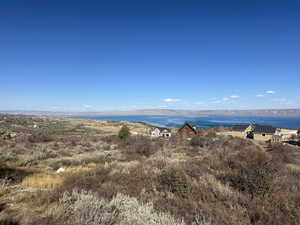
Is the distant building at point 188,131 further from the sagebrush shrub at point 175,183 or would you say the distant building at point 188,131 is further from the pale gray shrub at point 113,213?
the pale gray shrub at point 113,213

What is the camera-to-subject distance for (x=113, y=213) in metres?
3.43

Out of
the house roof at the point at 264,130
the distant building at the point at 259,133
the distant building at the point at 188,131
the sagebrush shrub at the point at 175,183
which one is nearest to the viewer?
the sagebrush shrub at the point at 175,183

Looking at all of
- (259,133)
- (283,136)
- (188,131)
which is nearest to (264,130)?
(259,133)

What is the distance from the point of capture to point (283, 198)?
4.49 m

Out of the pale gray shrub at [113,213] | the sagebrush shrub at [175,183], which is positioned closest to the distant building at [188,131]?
the sagebrush shrub at [175,183]

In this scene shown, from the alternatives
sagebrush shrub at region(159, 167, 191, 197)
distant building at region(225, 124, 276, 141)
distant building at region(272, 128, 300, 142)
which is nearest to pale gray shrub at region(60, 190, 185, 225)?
sagebrush shrub at region(159, 167, 191, 197)

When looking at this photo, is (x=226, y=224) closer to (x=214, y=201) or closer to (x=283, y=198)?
(x=214, y=201)

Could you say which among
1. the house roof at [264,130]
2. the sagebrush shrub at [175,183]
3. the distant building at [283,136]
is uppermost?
the sagebrush shrub at [175,183]

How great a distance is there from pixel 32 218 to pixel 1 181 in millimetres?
3735

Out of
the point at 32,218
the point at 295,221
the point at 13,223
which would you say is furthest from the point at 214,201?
the point at 13,223

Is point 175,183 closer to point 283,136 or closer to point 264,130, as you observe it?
point 264,130

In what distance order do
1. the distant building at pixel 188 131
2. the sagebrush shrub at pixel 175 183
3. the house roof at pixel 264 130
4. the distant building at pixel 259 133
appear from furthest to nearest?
the house roof at pixel 264 130
the distant building at pixel 259 133
the distant building at pixel 188 131
the sagebrush shrub at pixel 175 183

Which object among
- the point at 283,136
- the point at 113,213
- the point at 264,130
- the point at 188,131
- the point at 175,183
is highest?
the point at 113,213

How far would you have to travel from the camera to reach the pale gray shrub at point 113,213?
321cm
